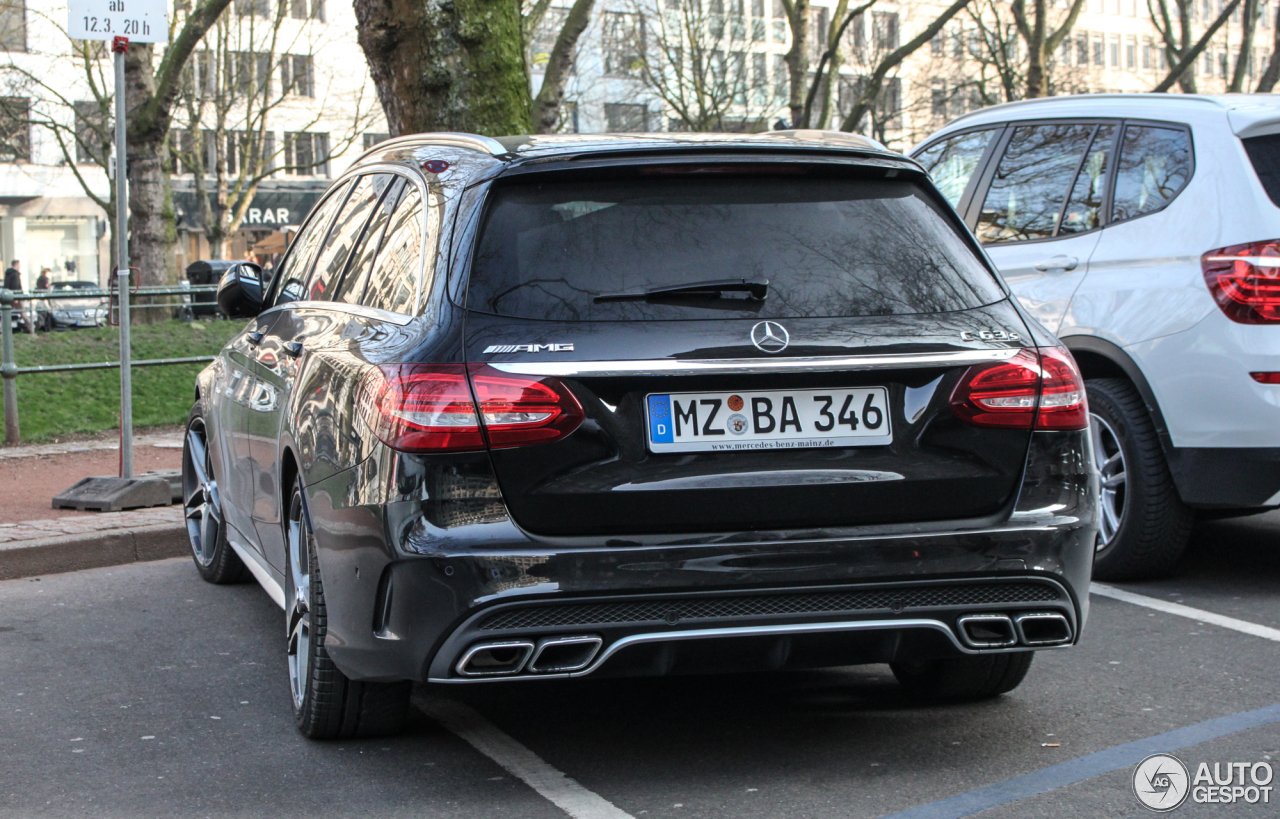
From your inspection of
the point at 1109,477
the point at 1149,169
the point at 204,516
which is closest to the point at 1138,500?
the point at 1109,477

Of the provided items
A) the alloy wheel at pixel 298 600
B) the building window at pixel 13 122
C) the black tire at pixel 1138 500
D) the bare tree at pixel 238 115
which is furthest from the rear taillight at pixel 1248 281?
the building window at pixel 13 122

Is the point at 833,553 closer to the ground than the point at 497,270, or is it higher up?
closer to the ground

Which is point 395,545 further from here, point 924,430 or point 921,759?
point 921,759

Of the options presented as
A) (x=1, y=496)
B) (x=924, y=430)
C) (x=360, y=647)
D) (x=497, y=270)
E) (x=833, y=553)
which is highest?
(x=497, y=270)

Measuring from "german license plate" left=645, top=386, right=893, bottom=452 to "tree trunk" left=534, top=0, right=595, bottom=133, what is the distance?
47.5 ft

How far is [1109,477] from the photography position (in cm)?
632

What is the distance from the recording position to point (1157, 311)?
19.6 feet

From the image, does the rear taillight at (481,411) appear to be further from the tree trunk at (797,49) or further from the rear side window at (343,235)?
the tree trunk at (797,49)

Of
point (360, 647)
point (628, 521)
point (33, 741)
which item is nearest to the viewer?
point (628, 521)

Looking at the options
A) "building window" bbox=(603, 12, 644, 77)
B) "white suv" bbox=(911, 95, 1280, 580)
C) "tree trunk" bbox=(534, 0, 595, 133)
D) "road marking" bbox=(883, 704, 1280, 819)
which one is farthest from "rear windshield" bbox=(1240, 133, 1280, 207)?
"building window" bbox=(603, 12, 644, 77)

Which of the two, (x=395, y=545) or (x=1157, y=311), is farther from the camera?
(x=1157, y=311)

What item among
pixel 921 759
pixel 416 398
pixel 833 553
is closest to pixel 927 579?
pixel 833 553

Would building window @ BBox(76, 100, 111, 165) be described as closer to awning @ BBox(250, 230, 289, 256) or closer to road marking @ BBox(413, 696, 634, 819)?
awning @ BBox(250, 230, 289, 256)

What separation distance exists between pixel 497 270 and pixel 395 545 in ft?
2.28
